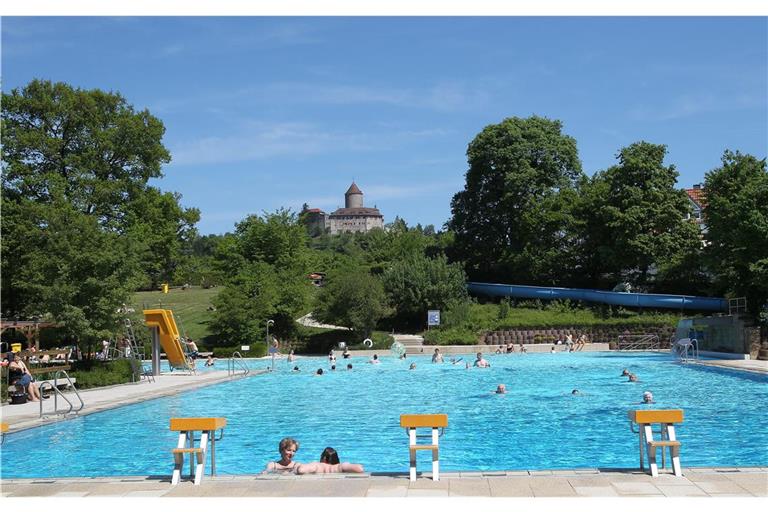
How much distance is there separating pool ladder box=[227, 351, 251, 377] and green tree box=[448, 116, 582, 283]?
81.6 ft

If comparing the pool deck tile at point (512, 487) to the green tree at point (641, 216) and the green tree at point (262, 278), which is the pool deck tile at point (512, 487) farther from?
the green tree at point (641, 216)

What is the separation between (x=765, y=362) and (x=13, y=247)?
3371 centimetres

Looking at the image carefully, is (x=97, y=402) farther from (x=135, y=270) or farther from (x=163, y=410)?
(x=135, y=270)

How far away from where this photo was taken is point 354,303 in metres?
47.1

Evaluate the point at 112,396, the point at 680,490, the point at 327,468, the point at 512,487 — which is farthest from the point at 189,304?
the point at 680,490

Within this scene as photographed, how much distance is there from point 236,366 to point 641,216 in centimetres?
2865

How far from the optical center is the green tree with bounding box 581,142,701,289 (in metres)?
51.7

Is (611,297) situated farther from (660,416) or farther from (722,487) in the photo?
(722,487)

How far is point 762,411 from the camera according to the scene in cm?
1908

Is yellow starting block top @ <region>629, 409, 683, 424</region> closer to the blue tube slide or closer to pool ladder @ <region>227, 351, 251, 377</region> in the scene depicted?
pool ladder @ <region>227, 351, 251, 377</region>

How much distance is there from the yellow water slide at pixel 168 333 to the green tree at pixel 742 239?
23923 millimetres

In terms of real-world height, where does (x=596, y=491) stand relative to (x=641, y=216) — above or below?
below

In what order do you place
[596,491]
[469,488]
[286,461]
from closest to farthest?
[596,491] → [469,488] → [286,461]

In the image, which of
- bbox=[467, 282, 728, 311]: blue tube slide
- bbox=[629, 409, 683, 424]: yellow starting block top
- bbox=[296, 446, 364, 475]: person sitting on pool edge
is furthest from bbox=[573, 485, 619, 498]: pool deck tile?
bbox=[467, 282, 728, 311]: blue tube slide
